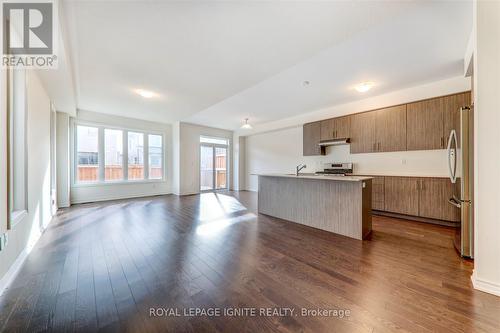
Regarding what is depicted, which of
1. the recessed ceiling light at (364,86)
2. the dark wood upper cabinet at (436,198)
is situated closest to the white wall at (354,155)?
the dark wood upper cabinet at (436,198)

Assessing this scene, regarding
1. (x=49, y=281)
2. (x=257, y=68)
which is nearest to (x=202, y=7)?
(x=257, y=68)

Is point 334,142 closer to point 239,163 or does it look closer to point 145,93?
point 239,163

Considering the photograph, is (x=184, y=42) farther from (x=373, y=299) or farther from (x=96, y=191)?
(x=96, y=191)

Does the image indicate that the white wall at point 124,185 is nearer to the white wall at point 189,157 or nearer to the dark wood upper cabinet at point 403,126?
the white wall at point 189,157

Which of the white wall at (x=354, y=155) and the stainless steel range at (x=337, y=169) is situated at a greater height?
the white wall at (x=354, y=155)

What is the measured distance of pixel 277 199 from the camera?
408 centimetres

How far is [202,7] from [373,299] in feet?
9.87

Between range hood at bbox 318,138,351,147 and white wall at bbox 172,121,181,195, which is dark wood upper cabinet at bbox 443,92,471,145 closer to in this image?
range hood at bbox 318,138,351,147

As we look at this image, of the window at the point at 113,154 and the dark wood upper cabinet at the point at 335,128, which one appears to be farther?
the window at the point at 113,154

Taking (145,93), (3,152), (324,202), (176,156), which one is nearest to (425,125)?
(324,202)

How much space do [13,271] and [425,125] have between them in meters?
6.33

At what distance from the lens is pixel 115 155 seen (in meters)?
5.97

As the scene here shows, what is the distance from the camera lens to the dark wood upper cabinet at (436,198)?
341cm

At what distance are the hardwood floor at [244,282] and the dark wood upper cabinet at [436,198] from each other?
38 cm
